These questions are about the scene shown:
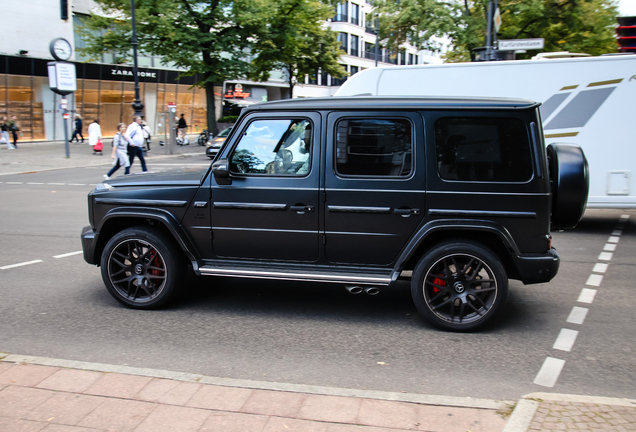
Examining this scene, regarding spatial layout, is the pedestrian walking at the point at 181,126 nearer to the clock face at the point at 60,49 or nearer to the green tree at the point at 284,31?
the green tree at the point at 284,31

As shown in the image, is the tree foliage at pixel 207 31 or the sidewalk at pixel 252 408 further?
the tree foliage at pixel 207 31

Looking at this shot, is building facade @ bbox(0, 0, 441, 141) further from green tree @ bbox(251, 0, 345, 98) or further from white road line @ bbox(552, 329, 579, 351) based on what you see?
white road line @ bbox(552, 329, 579, 351)

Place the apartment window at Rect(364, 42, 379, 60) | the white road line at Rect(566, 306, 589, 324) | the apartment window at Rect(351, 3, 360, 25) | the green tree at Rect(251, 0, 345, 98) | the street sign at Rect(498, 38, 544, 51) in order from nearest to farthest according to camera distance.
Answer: the white road line at Rect(566, 306, 589, 324) < the street sign at Rect(498, 38, 544, 51) < the green tree at Rect(251, 0, 345, 98) < the apartment window at Rect(351, 3, 360, 25) < the apartment window at Rect(364, 42, 379, 60)

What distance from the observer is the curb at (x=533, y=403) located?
311 cm

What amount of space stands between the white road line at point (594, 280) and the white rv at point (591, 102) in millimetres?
3234

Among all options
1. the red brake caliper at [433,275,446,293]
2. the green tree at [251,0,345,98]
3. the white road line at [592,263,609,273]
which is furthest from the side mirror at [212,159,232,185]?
the green tree at [251,0,345,98]

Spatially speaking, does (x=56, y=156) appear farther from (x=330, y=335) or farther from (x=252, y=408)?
(x=252, y=408)

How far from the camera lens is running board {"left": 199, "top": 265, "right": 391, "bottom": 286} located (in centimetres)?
484

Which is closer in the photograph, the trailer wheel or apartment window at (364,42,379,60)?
the trailer wheel

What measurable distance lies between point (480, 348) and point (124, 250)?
3288mm

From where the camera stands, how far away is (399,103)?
4852mm

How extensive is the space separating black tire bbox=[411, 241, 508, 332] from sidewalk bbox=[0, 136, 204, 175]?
718 inches

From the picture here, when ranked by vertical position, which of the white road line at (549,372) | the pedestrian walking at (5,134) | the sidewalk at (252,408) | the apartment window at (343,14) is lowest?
the white road line at (549,372)

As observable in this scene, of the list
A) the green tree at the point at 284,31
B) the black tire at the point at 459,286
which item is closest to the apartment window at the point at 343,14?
the green tree at the point at 284,31
